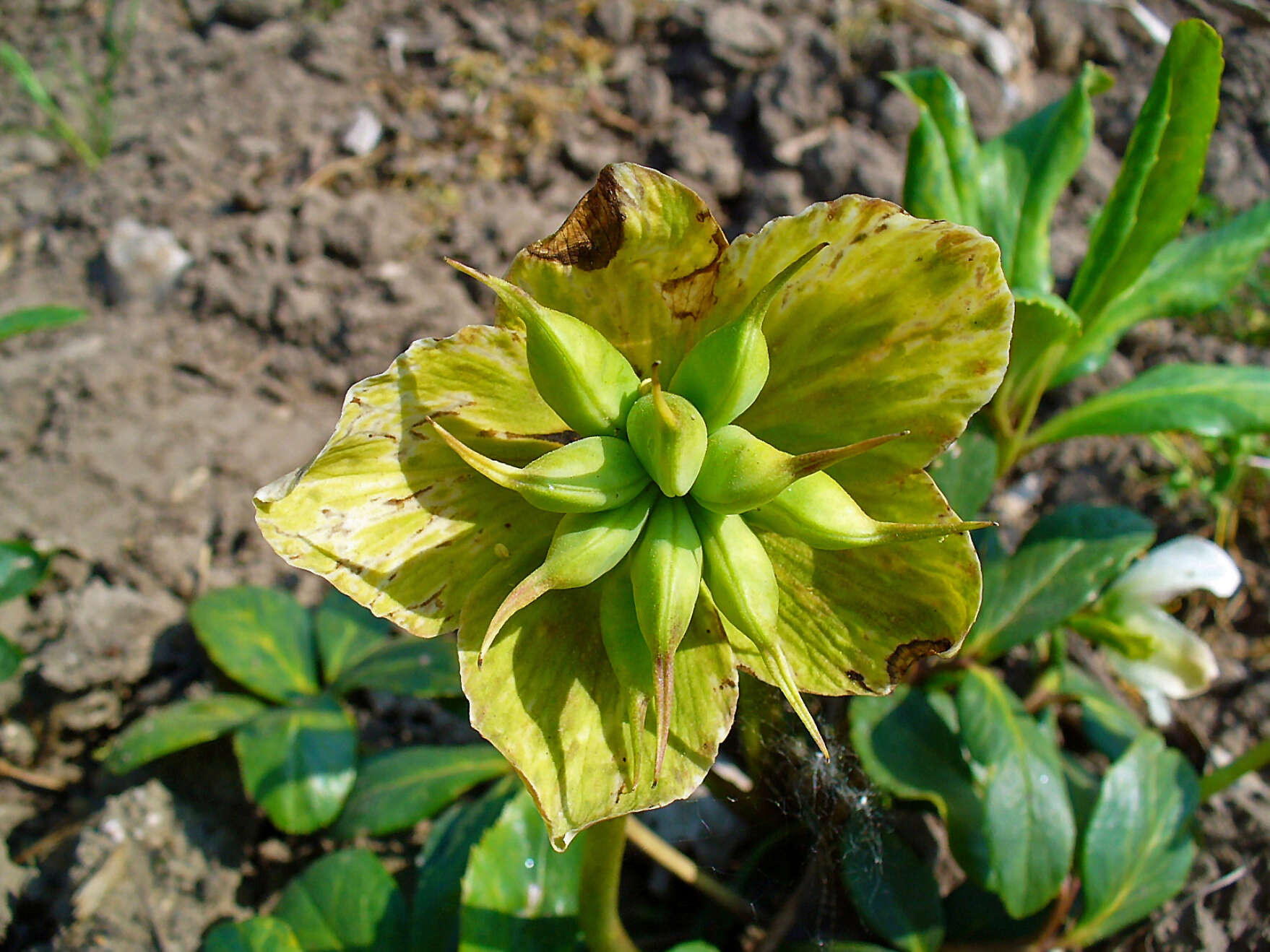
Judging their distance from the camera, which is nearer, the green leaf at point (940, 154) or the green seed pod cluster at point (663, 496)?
the green seed pod cluster at point (663, 496)

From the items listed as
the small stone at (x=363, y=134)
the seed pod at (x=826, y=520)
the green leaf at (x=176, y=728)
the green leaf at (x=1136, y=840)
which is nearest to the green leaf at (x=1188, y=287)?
the green leaf at (x=1136, y=840)

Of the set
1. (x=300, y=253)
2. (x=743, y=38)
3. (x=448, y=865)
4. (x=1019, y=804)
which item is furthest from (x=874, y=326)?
(x=743, y=38)

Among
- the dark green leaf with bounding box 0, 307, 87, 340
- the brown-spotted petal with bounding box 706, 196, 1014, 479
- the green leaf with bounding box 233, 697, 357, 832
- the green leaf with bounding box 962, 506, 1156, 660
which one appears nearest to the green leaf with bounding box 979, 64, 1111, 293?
the green leaf with bounding box 962, 506, 1156, 660

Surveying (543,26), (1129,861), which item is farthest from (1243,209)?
(543,26)

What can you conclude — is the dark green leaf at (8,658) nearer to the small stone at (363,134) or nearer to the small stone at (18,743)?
the small stone at (18,743)

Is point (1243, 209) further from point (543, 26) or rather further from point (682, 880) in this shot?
point (682, 880)
